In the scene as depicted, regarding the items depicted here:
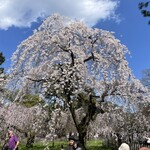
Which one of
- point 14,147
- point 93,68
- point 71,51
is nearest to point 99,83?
point 93,68

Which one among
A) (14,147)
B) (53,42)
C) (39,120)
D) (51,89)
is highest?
(53,42)

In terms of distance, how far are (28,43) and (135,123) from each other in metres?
9.35

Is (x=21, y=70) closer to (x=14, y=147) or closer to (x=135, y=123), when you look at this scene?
(x=14, y=147)

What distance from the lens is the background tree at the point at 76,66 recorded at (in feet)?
46.9

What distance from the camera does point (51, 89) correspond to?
14.1 metres

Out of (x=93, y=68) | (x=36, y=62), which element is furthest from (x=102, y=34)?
(x=36, y=62)

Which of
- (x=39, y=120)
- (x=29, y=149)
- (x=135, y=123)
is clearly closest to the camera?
(x=39, y=120)

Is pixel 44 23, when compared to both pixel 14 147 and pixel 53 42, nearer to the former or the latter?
pixel 53 42

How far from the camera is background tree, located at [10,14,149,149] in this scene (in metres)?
14.3

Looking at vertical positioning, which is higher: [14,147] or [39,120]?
[39,120]

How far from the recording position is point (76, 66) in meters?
14.0

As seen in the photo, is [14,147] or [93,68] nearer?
[14,147]

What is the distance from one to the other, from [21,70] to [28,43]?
115cm

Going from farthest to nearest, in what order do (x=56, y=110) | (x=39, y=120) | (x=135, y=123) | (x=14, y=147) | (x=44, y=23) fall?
(x=135, y=123)
(x=44, y=23)
(x=39, y=120)
(x=56, y=110)
(x=14, y=147)
